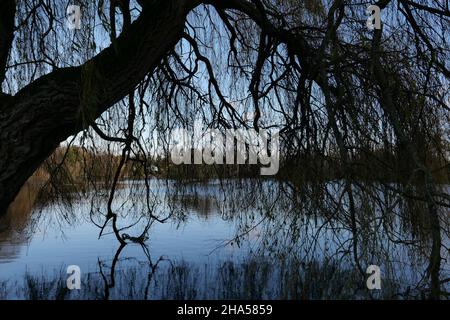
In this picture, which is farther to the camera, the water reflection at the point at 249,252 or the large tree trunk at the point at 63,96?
the large tree trunk at the point at 63,96

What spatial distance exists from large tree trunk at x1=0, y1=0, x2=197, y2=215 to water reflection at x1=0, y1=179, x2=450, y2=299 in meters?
0.89

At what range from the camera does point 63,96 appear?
7.09 feet

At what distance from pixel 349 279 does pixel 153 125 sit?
2.14m

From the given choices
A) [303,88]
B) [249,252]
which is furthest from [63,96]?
[249,252]

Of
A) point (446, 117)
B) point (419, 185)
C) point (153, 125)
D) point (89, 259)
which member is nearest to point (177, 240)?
point (89, 259)

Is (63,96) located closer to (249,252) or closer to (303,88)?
(303,88)

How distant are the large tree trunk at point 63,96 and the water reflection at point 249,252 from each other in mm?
889

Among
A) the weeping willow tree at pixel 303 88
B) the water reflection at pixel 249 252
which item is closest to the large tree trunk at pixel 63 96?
the weeping willow tree at pixel 303 88

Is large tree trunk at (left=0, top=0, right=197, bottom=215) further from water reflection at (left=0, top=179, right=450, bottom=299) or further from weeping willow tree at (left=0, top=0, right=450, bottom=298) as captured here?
water reflection at (left=0, top=179, right=450, bottom=299)

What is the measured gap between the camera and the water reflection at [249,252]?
173 centimetres

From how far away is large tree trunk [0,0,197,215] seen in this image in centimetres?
215

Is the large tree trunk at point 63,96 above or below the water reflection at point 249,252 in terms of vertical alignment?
above

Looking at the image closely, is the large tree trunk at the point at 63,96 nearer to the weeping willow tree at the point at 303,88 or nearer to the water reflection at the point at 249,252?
the weeping willow tree at the point at 303,88
